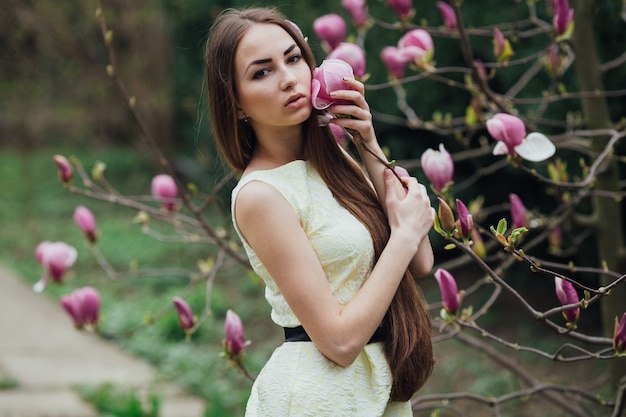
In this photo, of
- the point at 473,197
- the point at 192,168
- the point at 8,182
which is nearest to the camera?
the point at 473,197

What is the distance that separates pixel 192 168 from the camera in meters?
8.87

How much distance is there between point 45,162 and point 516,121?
32.2 ft

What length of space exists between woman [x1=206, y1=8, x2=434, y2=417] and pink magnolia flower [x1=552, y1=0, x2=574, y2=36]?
0.81 meters

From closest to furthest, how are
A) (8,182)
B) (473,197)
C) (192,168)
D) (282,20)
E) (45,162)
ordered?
(282,20) → (473,197) → (192,168) → (8,182) → (45,162)

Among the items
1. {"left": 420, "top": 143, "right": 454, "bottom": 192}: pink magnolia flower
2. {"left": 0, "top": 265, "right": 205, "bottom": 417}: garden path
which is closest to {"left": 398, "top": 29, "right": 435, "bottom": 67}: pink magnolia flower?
{"left": 420, "top": 143, "right": 454, "bottom": 192}: pink magnolia flower

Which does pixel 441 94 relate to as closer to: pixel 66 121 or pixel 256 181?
pixel 256 181

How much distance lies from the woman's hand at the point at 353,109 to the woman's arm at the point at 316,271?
164 mm

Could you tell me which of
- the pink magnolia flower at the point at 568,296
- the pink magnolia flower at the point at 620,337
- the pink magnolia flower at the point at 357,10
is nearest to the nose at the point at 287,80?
the pink magnolia flower at the point at 568,296

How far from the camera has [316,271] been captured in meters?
1.53

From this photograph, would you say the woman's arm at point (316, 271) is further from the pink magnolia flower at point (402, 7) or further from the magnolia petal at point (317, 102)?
the pink magnolia flower at point (402, 7)

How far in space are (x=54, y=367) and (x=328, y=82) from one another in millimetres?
3318

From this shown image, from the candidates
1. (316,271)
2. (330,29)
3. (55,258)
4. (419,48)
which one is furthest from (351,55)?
(55,258)

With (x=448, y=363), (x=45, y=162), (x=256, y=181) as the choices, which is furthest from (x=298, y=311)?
(x=45, y=162)

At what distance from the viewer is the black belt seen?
5.29ft
